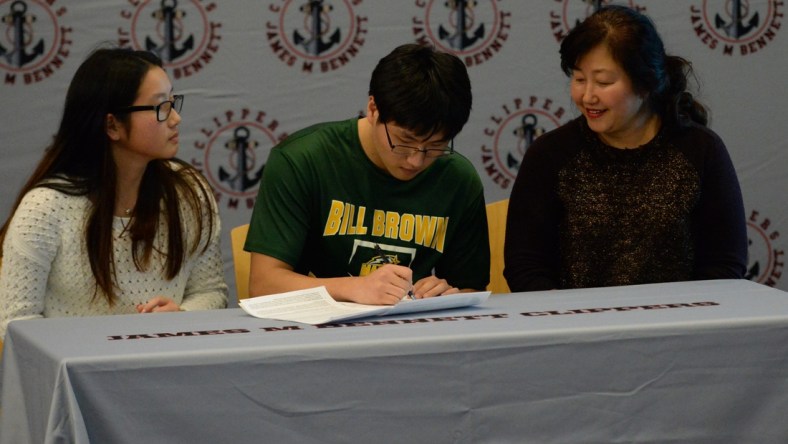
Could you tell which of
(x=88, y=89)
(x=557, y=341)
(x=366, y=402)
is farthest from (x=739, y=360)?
(x=88, y=89)

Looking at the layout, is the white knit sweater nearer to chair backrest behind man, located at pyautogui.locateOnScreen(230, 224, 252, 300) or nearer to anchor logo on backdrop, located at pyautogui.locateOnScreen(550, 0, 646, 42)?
chair backrest behind man, located at pyautogui.locateOnScreen(230, 224, 252, 300)

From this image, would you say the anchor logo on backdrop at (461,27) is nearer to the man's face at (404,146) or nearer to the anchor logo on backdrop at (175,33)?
the anchor logo on backdrop at (175,33)

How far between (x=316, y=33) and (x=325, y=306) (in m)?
1.48

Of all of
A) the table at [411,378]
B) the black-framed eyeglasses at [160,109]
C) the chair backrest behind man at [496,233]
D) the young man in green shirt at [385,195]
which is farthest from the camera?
the chair backrest behind man at [496,233]

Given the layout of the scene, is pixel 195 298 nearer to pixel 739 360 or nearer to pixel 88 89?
pixel 88 89

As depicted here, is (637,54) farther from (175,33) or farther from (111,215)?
(175,33)

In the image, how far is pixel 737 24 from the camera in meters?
3.20

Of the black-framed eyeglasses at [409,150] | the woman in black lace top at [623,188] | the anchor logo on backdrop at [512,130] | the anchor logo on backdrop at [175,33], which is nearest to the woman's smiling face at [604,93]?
the woman in black lace top at [623,188]

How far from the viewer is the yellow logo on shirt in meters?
2.04

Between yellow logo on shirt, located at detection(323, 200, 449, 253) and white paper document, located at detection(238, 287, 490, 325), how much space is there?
0.27 meters

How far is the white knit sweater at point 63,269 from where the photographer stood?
1.99 m

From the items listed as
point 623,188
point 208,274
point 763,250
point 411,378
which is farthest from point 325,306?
point 763,250

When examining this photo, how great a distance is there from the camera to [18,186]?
2.91 meters

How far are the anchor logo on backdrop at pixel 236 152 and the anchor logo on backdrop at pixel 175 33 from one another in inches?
6.9
